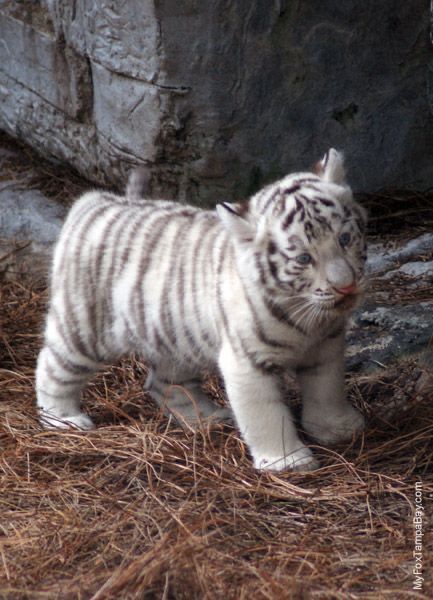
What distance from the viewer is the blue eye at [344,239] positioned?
3258mm

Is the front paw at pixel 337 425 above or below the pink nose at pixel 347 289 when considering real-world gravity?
below

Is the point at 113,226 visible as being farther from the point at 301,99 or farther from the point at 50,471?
the point at 301,99

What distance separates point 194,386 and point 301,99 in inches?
61.4

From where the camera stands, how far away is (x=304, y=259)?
326cm

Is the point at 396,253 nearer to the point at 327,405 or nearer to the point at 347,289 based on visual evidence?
the point at 327,405

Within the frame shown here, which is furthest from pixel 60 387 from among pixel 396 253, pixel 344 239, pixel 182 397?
pixel 396 253

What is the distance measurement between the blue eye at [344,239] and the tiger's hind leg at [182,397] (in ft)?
3.41

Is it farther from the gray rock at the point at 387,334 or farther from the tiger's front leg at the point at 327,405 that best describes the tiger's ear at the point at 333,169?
the gray rock at the point at 387,334

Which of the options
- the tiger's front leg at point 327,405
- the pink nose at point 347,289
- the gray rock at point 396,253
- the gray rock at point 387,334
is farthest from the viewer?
the gray rock at point 396,253

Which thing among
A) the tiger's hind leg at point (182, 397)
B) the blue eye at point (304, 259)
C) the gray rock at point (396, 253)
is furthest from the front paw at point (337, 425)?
the gray rock at point (396, 253)

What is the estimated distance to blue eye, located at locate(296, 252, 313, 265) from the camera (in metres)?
3.25

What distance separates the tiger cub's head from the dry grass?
0.63m

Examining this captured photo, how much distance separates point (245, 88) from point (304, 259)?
1.72 metres

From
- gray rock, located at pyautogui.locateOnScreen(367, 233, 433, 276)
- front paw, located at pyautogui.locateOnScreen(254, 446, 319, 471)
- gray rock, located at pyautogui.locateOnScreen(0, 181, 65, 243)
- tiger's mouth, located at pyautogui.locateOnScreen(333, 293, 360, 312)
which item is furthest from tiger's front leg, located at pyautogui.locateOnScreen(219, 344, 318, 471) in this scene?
gray rock, located at pyautogui.locateOnScreen(0, 181, 65, 243)
